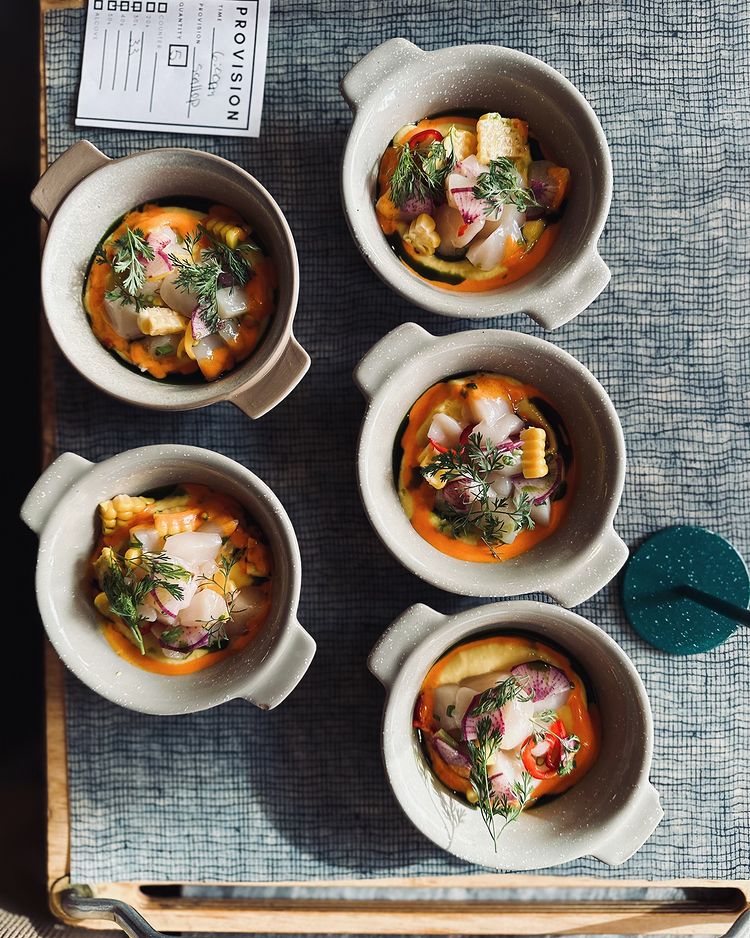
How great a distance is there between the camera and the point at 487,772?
1628 millimetres

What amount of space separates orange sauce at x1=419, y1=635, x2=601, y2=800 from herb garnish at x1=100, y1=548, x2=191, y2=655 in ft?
1.80

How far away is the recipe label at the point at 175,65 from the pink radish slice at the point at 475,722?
132cm

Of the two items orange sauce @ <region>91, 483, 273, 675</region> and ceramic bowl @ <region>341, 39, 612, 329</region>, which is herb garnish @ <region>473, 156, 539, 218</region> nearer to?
ceramic bowl @ <region>341, 39, 612, 329</region>

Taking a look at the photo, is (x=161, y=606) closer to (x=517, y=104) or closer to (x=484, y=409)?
(x=484, y=409)

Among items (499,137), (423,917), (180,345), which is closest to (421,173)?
(499,137)

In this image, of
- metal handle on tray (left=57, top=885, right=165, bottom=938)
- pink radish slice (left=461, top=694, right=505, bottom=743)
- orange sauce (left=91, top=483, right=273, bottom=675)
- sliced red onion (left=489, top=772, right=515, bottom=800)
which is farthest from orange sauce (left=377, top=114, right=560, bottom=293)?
metal handle on tray (left=57, top=885, right=165, bottom=938)

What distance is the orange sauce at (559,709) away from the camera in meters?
1.72

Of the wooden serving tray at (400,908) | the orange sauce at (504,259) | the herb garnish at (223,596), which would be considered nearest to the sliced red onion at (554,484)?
the orange sauce at (504,259)

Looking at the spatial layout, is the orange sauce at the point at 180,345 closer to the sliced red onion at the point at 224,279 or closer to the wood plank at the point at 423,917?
the sliced red onion at the point at 224,279

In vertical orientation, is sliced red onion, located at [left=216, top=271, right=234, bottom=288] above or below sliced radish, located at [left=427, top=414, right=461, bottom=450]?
above

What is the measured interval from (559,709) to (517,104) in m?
1.24

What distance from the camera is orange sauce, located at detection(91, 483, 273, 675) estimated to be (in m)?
1.67

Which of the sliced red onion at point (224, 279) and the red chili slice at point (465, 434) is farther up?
the sliced red onion at point (224, 279)

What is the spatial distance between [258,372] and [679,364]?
0.95 m
